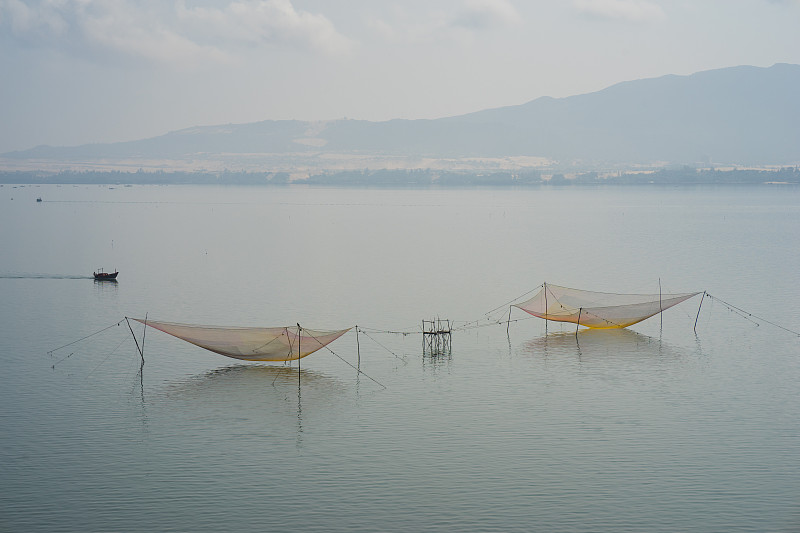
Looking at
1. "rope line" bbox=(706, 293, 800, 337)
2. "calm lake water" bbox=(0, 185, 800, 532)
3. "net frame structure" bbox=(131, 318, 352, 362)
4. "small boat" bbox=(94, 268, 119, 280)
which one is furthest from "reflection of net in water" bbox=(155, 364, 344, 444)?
"small boat" bbox=(94, 268, 119, 280)

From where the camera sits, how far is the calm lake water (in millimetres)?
21641

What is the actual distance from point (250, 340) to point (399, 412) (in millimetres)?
7868

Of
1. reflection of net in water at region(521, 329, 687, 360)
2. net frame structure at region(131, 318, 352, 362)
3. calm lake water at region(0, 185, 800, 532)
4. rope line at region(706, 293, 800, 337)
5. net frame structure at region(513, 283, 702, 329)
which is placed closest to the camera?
calm lake water at region(0, 185, 800, 532)

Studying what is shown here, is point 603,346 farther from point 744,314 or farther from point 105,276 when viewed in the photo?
point 105,276

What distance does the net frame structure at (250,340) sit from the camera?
34000mm

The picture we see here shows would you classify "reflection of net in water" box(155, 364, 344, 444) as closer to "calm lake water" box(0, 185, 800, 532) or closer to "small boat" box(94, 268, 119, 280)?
"calm lake water" box(0, 185, 800, 532)

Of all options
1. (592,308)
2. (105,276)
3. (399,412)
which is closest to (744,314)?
(592,308)

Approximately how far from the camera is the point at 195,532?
20.2 m

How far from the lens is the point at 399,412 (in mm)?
29328

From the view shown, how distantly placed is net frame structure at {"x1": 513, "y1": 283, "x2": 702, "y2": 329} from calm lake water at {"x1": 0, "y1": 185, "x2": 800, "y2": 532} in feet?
2.60

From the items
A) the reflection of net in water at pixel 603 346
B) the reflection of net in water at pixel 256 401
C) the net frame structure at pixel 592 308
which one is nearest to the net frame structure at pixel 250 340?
the reflection of net in water at pixel 256 401

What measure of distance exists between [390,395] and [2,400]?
45.2 feet

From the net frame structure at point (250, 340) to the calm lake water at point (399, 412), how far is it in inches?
33.6

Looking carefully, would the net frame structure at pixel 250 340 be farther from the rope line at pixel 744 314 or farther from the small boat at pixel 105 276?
the small boat at pixel 105 276
